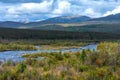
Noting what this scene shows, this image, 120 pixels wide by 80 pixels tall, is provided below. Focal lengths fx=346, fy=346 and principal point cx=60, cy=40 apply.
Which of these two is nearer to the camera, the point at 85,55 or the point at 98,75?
the point at 98,75

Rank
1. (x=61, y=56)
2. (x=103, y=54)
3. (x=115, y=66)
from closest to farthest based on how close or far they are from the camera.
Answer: (x=115, y=66) < (x=103, y=54) < (x=61, y=56)

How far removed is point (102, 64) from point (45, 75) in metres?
8.55

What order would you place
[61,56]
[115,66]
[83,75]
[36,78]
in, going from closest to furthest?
[36,78] → [83,75] → [115,66] → [61,56]

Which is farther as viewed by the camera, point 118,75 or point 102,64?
point 102,64

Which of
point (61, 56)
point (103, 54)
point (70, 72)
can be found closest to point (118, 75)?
point (70, 72)

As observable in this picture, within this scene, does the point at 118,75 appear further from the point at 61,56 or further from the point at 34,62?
the point at 61,56

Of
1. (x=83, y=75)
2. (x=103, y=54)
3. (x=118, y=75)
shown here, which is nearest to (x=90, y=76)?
(x=83, y=75)

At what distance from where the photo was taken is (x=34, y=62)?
32.9 meters

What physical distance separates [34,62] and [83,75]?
7563 mm

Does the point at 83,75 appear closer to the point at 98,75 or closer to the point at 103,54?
the point at 98,75

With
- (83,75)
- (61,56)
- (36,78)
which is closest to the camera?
(36,78)

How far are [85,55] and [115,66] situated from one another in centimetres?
396

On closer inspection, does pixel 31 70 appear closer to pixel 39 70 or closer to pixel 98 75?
pixel 39 70

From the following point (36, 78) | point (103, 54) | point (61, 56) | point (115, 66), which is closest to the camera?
point (36, 78)
